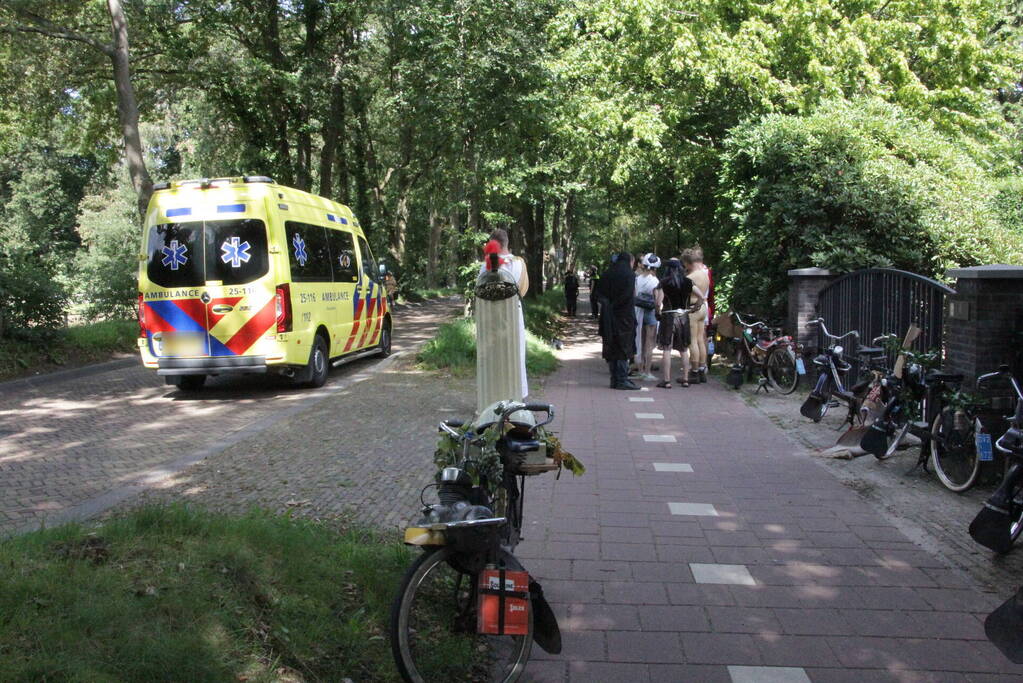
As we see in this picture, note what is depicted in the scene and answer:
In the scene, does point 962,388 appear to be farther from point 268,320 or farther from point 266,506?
point 268,320

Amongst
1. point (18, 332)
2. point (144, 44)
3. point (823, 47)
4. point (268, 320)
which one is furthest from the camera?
point (144, 44)

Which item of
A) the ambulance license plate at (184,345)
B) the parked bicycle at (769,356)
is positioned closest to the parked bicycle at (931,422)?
the parked bicycle at (769,356)

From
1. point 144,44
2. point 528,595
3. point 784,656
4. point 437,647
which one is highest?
point 144,44

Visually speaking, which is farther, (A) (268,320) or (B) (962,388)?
(A) (268,320)

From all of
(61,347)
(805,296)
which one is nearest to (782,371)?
(805,296)

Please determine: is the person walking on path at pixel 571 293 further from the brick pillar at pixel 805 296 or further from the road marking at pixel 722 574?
the road marking at pixel 722 574

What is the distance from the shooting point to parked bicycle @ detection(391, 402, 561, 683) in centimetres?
308

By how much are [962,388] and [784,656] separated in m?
3.54

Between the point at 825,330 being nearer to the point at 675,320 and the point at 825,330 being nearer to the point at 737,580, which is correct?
the point at 675,320

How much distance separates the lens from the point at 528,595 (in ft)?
10.5

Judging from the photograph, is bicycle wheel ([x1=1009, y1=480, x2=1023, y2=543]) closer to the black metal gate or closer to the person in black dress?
the black metal gate

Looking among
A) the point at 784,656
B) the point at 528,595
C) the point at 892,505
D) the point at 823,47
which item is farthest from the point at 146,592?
the point at 823,47

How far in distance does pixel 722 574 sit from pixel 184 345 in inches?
312

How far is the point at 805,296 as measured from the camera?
37.3 ft
